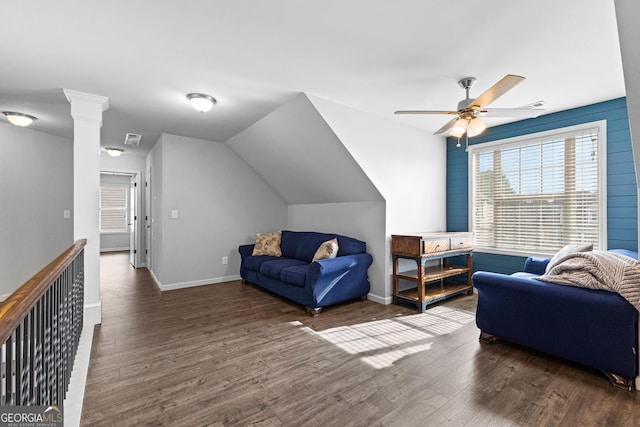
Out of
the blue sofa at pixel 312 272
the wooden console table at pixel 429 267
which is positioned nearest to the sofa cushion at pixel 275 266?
the blue sofa at pixel 312 272

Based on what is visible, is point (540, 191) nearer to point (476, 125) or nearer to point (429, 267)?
point (429, 267)

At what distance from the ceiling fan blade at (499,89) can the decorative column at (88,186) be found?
3.70 meters

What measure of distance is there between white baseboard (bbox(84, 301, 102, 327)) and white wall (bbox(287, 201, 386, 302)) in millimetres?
3075

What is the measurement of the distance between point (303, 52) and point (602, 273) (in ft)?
8.94

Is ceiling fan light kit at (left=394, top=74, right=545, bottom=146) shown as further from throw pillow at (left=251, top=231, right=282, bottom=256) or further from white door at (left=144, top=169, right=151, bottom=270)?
white door at (left=144, top=169, right=151, bottom=270)

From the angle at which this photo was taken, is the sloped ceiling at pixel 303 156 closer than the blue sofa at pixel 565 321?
No

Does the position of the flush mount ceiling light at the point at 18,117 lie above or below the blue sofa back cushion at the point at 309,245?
above

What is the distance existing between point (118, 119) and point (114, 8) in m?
2.53

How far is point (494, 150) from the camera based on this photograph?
441 centimetres

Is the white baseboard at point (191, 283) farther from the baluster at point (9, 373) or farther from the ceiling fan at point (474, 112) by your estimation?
the ceiling fan at point (474, 112)

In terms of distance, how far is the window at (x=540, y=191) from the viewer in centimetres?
349

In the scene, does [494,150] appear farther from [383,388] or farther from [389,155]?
[383,388]

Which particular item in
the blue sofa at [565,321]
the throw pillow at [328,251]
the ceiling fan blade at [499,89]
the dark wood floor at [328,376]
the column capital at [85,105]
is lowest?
the dark wood floor at [328,376]

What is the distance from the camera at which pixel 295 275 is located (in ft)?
12.1
